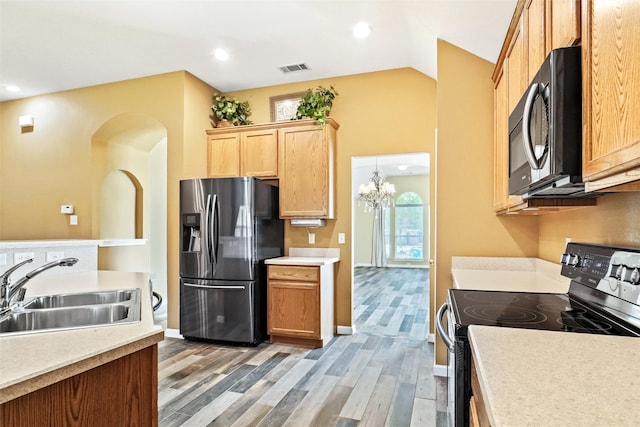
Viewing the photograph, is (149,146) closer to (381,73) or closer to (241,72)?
(241,72)

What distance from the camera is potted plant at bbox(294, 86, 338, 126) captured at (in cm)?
379

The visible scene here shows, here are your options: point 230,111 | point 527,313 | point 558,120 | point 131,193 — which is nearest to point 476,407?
point 527,313

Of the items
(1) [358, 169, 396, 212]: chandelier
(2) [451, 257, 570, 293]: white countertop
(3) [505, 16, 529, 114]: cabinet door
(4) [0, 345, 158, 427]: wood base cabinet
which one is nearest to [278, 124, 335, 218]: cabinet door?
(2) [451, 257, 570, 293]: white countertop

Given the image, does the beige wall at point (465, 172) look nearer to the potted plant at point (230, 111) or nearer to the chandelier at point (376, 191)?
the potted plant at point (230, 111)

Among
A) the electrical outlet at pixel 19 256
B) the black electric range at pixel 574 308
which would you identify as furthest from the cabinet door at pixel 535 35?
the electrical outlet at pixel 19 256

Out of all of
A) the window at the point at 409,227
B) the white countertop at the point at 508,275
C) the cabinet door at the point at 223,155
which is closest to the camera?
the white countertop at the point at 508,275

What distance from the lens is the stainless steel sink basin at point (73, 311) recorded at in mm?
1365

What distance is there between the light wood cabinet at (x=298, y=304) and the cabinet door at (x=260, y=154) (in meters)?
1.09

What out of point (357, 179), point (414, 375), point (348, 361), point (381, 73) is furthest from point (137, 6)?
point (357, 179)

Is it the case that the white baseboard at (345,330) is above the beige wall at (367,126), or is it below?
below

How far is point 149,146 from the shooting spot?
16.7 feet

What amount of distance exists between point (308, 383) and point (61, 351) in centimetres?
209

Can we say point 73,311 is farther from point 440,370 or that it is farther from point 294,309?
point 440,370

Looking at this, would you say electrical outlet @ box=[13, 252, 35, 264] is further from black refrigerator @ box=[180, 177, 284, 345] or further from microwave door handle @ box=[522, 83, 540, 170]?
microwave door handle @ box=[522, 83, 540, 170]
